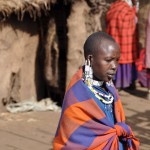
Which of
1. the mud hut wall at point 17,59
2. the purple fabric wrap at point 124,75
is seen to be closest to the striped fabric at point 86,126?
the mud hut wall at point 17,59

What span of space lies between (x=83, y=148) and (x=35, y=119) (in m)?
3.49

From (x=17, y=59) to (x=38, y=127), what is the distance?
50.7 inches

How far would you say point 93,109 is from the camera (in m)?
2.53

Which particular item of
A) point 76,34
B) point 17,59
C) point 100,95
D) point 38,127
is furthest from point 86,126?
A: point 17,59

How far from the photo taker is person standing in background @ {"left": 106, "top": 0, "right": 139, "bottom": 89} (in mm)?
7836

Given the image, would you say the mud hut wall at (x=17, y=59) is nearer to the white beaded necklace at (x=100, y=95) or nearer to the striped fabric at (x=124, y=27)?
the striped fabric at (x=124, y=27)

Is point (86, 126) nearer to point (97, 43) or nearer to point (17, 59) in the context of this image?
point (97, 43)

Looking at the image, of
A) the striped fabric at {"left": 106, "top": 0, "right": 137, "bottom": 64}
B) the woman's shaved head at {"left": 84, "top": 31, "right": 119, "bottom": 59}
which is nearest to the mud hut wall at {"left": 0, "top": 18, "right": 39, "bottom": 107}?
the striped fabric at {"left": 106, "top": 0, "right": 137, "bottom": 64}

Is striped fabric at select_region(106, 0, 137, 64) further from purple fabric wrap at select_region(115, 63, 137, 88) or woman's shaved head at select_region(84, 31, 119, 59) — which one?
woman's shaved head at select_region(84, 31, 119, 59)

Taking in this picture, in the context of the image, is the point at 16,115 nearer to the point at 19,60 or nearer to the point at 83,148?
the point at 19,60

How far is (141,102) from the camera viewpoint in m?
7.25

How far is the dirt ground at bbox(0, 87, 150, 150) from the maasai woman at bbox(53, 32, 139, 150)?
7.63ft

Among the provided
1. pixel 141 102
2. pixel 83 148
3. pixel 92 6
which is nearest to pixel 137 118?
pixel 141 102

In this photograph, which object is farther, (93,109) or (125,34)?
(125,34)
